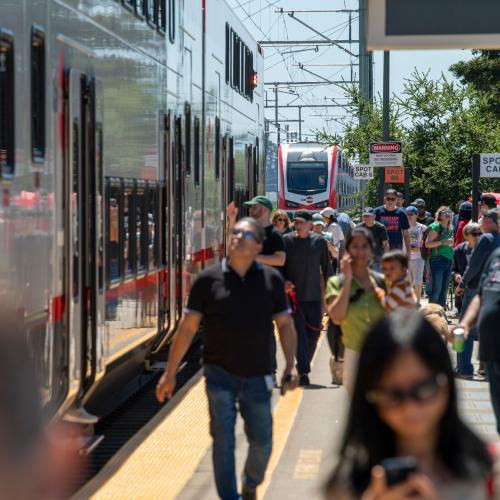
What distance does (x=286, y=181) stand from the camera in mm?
41719

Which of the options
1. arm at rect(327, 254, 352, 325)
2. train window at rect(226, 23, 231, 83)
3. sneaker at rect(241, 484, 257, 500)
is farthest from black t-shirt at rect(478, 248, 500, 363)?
train window at rect(226, 23, 231, 83)

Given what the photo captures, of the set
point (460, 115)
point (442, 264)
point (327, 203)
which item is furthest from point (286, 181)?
point (442, 264)

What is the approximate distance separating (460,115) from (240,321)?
872 inches

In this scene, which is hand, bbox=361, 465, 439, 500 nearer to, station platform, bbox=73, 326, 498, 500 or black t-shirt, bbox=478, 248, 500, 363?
station platform, bbox=73, 326, 498, 500

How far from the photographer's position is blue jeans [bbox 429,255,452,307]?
17.2 m

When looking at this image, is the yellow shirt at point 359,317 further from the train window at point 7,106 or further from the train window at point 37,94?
the train window at point 7,106

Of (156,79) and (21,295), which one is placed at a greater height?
(156,79)

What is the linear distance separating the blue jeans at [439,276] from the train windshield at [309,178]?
23.7 metres

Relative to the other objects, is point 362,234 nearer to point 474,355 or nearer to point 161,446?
point 161,446

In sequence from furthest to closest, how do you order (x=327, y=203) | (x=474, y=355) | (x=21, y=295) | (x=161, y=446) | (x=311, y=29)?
(x=327, y=203) → (x=311, y=29) → (x=474, y=355) → (x=161, y=446) → (x=21, y=295)

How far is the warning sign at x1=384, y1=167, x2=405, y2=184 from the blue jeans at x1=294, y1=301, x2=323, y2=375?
12.1 m

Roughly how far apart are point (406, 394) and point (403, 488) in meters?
0.29

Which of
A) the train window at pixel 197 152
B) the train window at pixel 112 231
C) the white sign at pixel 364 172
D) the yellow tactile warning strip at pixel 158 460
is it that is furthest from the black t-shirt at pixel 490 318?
the white sign at pixel 364 172

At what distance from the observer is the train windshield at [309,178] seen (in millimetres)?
41094
